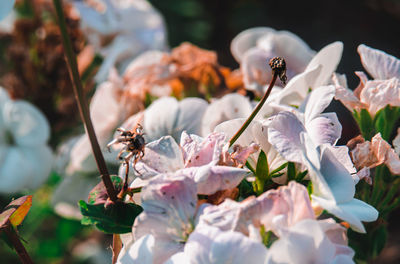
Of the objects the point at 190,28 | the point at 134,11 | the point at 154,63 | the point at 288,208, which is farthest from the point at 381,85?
the point at 190,28

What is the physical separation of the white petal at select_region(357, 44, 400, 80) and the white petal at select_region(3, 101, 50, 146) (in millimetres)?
370

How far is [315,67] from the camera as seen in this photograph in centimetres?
32

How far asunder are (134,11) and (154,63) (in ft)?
0.60

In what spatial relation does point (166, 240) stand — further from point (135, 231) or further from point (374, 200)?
point (374, 200)

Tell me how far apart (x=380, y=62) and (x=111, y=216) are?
200mm

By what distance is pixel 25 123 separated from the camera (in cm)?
56

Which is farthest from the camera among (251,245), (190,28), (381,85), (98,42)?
(190,28)

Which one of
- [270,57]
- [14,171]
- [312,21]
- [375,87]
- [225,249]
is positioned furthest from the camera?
[312,21]

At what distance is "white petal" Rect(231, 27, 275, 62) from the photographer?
48 cm

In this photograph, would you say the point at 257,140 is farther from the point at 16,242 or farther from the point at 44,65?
the point at 44,65

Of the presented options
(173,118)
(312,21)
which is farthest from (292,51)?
(312,21)

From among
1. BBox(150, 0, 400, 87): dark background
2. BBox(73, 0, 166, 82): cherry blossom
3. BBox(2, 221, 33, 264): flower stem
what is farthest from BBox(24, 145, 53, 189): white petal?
BBox(150, 0, 400, 87): dark background

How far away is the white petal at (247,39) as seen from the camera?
48 centimetres

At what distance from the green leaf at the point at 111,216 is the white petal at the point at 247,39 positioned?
270 millimetres
